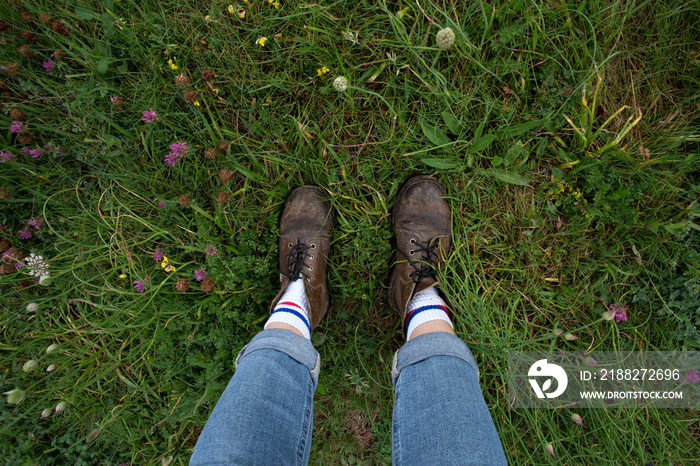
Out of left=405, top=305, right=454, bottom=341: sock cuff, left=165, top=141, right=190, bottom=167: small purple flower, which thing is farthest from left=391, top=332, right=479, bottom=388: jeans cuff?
left=165, top=141, right=190, bottom=167: small purple flower

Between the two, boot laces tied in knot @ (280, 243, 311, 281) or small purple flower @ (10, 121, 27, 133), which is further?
boot laces tied in knot @ (280, 243, 311, 281)

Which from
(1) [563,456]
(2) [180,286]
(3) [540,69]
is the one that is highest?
(3) [540,69]

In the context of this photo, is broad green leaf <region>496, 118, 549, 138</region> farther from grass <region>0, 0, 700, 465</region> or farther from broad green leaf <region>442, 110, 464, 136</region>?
broad green leaf <region>442, 110, 464, 136</region>

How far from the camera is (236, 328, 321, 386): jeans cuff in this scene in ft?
5.14

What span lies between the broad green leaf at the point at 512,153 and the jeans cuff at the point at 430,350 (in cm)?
120

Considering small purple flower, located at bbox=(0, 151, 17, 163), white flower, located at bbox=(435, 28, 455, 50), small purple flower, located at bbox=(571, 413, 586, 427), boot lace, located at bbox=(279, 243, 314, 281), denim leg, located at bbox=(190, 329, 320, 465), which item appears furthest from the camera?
boot lace, located at bbox=(279, 243, 314, 281)

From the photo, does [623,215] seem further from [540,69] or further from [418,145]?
[418,145]

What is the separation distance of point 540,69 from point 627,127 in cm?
67

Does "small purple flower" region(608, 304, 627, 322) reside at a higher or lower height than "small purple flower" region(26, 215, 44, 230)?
higher

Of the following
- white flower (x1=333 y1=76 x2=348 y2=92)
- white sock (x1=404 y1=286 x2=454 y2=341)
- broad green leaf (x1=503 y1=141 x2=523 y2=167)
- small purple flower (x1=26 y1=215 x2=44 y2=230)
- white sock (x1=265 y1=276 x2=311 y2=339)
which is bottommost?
white sock (x1=265 y1=276 x2=311 y2=339)

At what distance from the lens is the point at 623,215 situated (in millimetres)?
2002

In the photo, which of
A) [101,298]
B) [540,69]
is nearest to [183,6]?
[101,298]

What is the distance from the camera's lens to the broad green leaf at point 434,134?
6.49 ft

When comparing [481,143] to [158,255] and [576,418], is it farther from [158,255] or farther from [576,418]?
[158,255]
